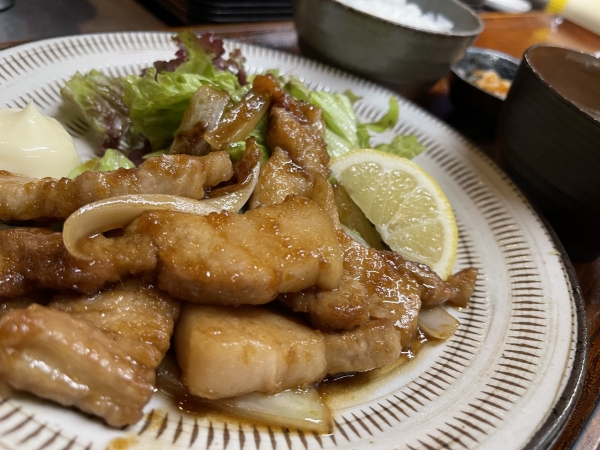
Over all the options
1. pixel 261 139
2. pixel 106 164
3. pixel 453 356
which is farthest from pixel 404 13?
pixel 453 356

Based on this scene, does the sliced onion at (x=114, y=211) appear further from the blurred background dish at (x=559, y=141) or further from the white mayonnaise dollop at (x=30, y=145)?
the blurred background dish at (x=559, y=141)

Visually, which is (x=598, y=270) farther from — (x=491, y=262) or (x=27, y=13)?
(x=27, y=13)

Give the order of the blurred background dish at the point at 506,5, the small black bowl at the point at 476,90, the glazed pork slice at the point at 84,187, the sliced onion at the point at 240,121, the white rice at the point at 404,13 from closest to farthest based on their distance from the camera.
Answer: the glazed pork slice at the point at 84,187, the sliced onion at the point at 240,121, the small black bowl at the point at 476,90, the white rice at the point at 404,13, the blurred background dish at the point at 506,5

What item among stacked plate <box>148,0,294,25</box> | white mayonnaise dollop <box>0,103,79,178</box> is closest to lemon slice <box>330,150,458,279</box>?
white mayonnaise dollop <box>0,103,79,178</box>

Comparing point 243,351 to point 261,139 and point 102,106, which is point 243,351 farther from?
point 102,106

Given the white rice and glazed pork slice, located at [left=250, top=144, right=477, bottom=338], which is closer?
glazed pork slice, located at [left=250, top=144, right=477, bottom=338]

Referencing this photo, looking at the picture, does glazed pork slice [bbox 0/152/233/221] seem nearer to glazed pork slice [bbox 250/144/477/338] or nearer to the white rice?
glazed pork slice [bbox 250/144/477/338]

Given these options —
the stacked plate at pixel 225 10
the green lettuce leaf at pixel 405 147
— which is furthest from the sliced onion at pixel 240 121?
the stacked plate at pixel 225 10
